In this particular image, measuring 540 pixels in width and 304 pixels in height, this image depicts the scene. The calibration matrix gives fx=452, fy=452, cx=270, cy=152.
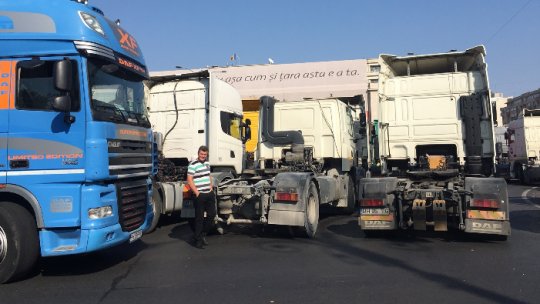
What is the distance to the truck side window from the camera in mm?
5863

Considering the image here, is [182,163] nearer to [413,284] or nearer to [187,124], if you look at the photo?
[187,124]

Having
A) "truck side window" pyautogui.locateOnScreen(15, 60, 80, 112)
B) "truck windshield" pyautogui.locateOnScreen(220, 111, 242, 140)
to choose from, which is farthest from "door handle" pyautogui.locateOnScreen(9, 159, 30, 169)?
"truck windshield" pyautogui.locateOnScreen(220, 111, 242, 140)

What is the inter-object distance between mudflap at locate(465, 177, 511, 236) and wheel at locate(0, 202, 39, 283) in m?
6.59

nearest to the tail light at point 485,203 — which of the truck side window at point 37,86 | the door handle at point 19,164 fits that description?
the truck side window at point 37,86

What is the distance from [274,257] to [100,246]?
2600mm

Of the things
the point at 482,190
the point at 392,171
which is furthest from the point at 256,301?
the point at 392,171

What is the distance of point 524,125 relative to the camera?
70.6 feet

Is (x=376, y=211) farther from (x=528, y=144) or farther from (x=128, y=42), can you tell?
(x=528, y=144)

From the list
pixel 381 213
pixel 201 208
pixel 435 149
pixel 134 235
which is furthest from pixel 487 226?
pixel 134 235

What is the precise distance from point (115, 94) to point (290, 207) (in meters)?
3.60

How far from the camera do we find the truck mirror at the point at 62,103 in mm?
5625

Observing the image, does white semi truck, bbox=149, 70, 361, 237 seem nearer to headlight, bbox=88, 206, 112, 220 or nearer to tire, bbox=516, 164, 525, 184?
headlight, bbox=88, 206, 112, 220

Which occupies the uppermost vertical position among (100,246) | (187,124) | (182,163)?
(187,124)

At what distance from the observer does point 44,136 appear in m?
5.81
